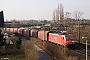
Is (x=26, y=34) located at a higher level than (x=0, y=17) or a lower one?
lower

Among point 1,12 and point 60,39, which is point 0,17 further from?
point 60,39

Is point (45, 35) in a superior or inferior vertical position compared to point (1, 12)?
inferior

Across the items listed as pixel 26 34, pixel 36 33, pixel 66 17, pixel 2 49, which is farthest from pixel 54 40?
pixel 66 17

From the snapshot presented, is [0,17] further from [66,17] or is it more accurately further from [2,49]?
[66,17]

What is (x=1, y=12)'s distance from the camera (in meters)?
53.9

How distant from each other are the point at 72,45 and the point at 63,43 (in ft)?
4.73

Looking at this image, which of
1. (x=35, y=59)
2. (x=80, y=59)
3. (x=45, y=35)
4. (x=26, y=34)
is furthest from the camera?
(x=26, y=34)

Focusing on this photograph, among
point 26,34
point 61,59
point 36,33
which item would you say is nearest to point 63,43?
point 61,59

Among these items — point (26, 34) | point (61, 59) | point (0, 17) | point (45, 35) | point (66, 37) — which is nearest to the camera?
point (61, 59)

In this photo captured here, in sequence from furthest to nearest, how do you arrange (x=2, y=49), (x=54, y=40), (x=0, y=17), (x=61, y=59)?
(x=0, y=17), (x=54, y=40), (x=2, y=49), (x=61, y=59)

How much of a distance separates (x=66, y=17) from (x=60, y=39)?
166ft

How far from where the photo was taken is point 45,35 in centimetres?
4384

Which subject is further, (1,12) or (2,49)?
(1,12)

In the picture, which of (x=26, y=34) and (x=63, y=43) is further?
(x=26, y=34)
